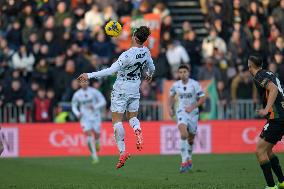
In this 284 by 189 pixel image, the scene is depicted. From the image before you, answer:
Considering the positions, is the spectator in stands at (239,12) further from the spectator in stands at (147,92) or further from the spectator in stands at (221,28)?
the spectator in stands at (147,92)

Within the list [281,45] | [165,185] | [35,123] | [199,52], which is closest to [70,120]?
[35,123]

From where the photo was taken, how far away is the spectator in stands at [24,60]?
95.8 ft

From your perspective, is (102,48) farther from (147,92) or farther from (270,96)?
(270,96)

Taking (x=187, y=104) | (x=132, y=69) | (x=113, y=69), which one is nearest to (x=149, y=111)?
(x=187, y=104)

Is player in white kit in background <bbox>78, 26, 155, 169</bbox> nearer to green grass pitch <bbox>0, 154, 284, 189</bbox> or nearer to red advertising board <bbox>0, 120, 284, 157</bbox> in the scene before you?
green grass pitch <bbox>0, 154, 284, 189</bbox>

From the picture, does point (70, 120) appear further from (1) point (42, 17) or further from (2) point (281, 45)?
(2) point (281, 45)

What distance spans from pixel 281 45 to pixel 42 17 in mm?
8349

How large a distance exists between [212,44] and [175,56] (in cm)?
160

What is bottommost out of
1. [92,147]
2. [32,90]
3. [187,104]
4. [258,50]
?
[92,147]

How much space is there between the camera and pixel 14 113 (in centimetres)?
2895

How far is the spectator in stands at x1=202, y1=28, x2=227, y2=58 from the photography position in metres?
30.0

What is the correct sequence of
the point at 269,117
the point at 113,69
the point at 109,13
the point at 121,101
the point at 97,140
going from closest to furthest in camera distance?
the point at 269,117 < the point at 113,69 < the point at 121,101 < the point at 97,140 < the point at 109,13

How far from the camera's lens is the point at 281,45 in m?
29.9

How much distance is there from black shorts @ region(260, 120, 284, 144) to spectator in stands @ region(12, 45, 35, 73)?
15002 mm
